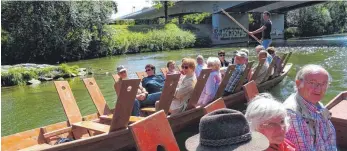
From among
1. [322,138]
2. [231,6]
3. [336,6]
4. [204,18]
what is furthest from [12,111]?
[336,6]

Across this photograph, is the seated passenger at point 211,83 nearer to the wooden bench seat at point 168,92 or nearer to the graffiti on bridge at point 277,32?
the wooden bench seat at point 168,92

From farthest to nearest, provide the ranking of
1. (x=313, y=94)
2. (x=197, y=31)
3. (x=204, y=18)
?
(x=204, y=18), (x=197, y=31), (x=313, y=94)

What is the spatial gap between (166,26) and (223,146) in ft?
102

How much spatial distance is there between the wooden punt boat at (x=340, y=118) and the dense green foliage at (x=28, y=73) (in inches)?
456

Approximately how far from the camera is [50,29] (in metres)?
21.2

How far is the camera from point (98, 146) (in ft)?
13.8

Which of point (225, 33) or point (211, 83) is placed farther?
point (225, 33)

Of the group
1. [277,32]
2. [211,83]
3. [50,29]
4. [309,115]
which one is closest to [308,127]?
[309,115]

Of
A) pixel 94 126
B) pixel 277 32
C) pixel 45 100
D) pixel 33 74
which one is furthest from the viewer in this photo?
pixel 277 32

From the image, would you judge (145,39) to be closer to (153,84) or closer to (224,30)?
(224,30)

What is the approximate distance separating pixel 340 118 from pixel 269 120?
220 cm

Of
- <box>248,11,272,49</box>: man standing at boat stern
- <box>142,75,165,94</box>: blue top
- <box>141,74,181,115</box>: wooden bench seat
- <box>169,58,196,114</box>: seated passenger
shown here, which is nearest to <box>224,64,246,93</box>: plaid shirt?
<box>142,75,165,94</box>: blue top

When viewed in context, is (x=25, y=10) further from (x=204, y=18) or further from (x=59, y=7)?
(x=204, y=18)

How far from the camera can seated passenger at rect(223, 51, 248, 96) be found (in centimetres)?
664
